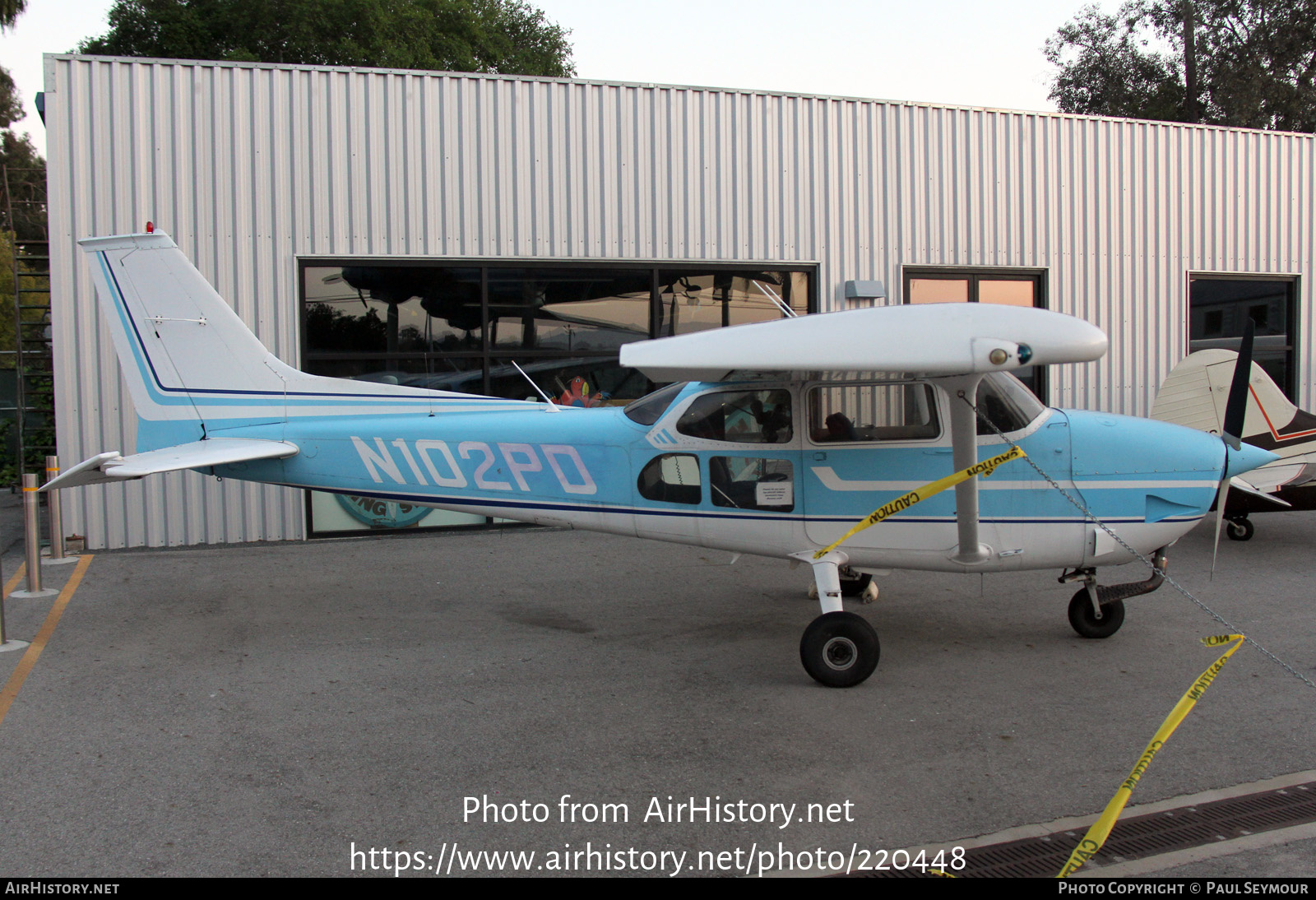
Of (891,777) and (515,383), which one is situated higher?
(515,383)

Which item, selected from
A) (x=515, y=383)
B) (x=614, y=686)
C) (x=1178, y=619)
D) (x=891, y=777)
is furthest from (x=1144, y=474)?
(x=515, y=383)

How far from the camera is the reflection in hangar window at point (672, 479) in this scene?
19.3 feet

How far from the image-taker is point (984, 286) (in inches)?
468

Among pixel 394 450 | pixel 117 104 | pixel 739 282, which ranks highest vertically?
pixel 117 104

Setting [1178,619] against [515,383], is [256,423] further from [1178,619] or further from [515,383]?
[1178,619]

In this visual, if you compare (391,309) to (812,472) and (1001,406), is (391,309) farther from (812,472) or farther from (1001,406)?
(1001,406)

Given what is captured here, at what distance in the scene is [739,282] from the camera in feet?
36.7

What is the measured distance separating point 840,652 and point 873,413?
149cm

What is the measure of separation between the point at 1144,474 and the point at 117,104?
405 inches

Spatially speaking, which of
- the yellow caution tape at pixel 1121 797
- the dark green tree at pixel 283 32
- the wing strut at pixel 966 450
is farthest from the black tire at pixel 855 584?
the dark green tree at pixel 283 32

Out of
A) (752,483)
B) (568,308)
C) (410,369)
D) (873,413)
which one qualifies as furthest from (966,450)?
(410,369)

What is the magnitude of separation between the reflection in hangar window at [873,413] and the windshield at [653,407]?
99 centimetres

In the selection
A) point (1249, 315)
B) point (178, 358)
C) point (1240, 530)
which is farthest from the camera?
point (1249, 315)

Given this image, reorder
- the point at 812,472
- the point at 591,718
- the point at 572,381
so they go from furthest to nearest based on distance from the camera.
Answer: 1. the point at 572,381
2. the point at 812,472
3. the point at 591,718
